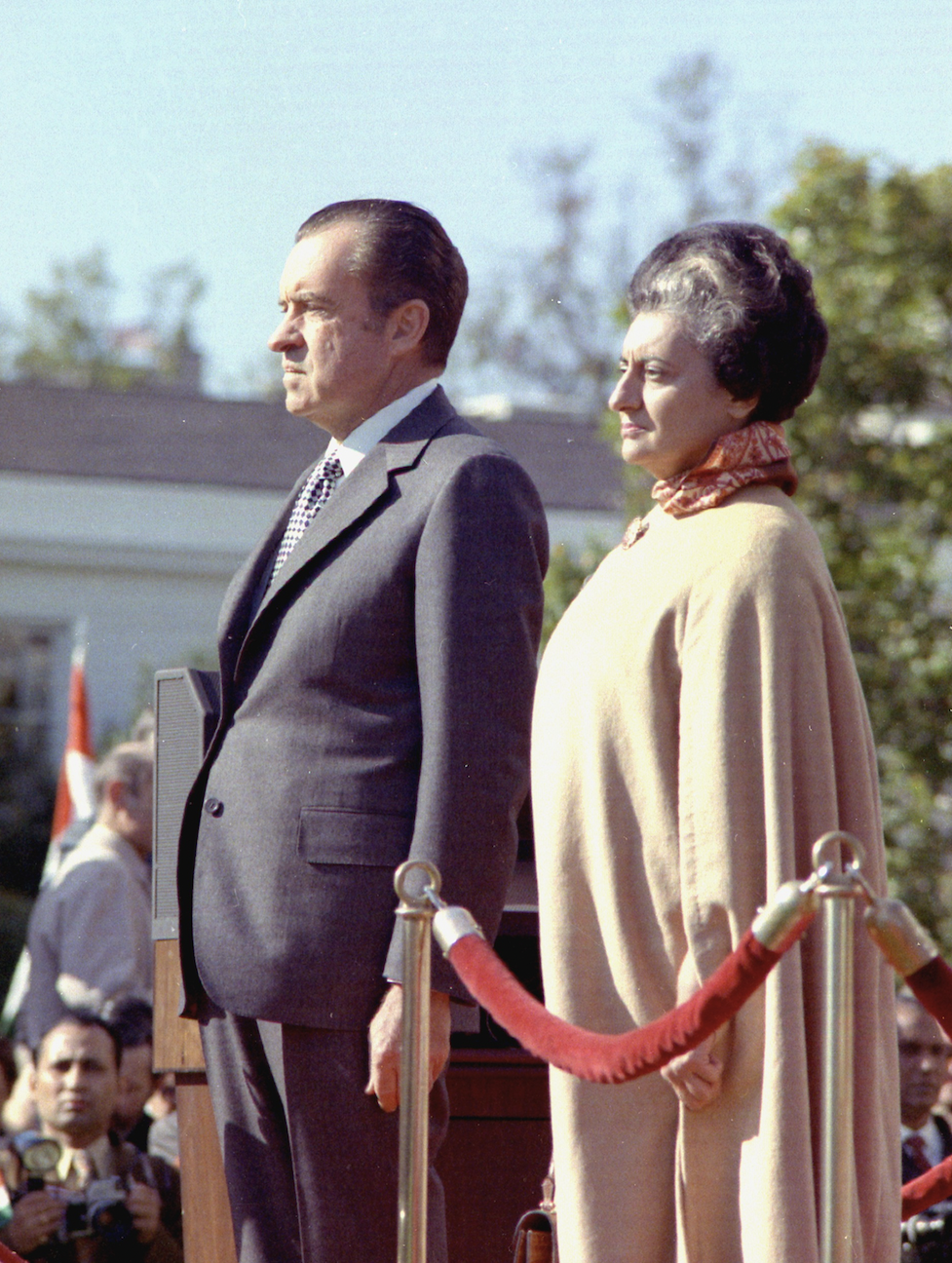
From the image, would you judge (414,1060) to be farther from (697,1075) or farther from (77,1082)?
(77,1082)

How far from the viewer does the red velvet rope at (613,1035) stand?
2.47 meters

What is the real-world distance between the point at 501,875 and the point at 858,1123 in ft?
2.03

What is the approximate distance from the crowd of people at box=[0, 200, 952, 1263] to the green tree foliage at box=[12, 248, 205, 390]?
109 feet

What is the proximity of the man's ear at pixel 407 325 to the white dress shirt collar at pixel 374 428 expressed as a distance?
7 cm

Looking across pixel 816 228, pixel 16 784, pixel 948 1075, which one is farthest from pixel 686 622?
pixel 16 784

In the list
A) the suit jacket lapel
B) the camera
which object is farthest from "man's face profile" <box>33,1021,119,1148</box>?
the suit jacket lapel

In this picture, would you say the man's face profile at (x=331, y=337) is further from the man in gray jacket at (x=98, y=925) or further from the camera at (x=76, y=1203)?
the man in gray jacket at (x=98, y=925)

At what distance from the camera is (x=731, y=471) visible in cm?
287

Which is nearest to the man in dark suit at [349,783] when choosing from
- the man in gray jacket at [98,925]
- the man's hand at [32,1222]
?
the man's hand at [32,1222]

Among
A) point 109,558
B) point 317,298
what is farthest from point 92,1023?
point 109,558

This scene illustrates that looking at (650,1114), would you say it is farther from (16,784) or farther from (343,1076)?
(16,784)

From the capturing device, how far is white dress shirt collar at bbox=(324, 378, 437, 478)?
10.7ft

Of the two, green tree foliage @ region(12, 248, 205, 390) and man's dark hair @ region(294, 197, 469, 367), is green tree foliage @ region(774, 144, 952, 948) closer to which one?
man's dark hair @ region(294, 197, 469, 367)

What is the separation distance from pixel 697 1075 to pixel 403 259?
140cm
